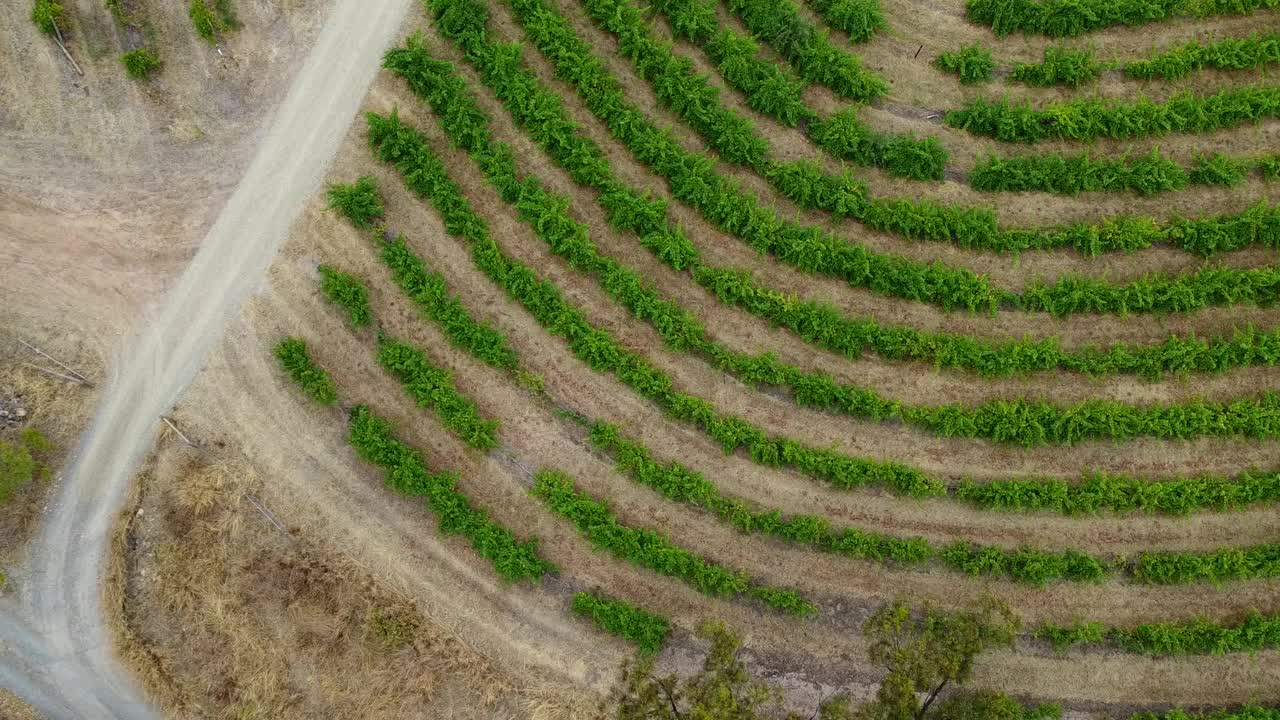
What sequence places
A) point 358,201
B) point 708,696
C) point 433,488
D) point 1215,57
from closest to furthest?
point 708,696 < point 433,488 < point 358,201 < point 1215,57

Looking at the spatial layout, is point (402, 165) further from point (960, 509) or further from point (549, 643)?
point (960, 509)

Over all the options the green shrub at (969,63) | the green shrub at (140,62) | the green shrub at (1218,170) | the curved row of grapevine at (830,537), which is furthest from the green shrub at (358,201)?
the green shrub at (1218,170)

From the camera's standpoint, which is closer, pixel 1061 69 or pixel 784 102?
pixel 784 102

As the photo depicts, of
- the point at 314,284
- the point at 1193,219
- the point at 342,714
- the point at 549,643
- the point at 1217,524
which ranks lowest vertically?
the point at 342,714

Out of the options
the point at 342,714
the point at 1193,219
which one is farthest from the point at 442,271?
the point at 1193,219

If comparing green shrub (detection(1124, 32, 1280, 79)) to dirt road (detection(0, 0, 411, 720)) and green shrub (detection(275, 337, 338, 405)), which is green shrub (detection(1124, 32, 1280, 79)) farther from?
green shrub (detection(275, 337, 338, 405))

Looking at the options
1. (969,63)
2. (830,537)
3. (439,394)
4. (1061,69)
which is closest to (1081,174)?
(1061,69)

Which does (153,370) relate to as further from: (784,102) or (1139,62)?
(1139,62)

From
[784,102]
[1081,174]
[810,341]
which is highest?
[1081,174]
